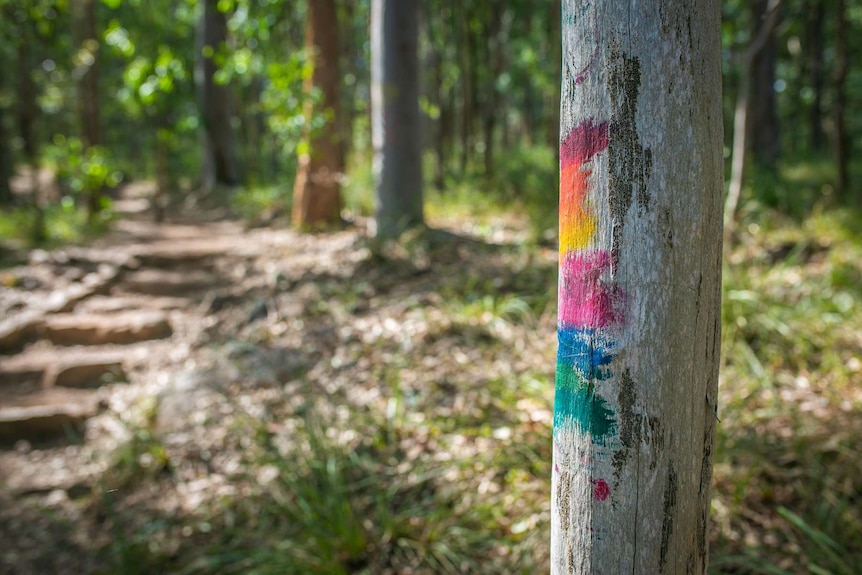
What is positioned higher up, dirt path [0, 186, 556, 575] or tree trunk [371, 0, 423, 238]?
tree trunk [371, 0, 423, 238]

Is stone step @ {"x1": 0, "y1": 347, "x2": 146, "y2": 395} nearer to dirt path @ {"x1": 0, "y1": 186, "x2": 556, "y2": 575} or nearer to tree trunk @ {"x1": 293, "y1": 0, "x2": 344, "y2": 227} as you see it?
dirt path @ {"x1": 0, "y1": 186, "x2": 556, "y2": 575}

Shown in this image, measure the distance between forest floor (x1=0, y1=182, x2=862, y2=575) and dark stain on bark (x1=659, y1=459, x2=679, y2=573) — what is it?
1486mm

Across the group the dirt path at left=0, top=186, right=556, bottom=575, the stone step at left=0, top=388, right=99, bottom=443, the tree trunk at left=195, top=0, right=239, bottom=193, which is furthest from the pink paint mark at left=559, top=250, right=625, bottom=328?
the tree trunk at left=195, top=0, right=239, bottom=193

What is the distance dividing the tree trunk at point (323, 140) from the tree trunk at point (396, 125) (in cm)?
111

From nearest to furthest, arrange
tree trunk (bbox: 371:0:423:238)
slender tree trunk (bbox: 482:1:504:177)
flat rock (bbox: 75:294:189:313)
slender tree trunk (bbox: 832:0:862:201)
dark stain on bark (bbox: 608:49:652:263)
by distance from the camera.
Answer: dark stain on bark (bbox: 608:49:652:263), flat rock (bbox: 75:294:189:313), tree trunk (bbox: 371:0:423:238), slender tree trunk (bbox: 832:0:862:201), slender tree trunk (bbox: 482:1:504:177)

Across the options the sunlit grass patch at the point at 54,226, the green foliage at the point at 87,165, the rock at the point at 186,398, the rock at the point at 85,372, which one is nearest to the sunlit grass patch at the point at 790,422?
the rock at the point at 186,398

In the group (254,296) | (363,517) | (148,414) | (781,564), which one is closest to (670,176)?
(781,564)

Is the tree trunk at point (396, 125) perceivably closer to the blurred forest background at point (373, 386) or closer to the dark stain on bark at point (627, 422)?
the blurred forest background at point (373, 386)

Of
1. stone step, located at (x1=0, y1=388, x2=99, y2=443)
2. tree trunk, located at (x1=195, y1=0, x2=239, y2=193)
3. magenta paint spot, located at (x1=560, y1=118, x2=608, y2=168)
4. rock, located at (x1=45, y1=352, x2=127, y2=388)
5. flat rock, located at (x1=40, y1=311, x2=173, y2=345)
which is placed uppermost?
tree trunk, located at (x1=195, y1=0, x2=239, y2=193)

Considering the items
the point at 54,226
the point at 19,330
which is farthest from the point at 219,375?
the point at 54,226

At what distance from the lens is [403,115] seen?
20.6 feet

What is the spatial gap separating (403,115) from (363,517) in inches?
175

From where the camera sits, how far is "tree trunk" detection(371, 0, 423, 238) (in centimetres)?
614

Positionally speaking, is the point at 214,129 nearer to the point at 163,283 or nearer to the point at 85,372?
the point at 163,283
